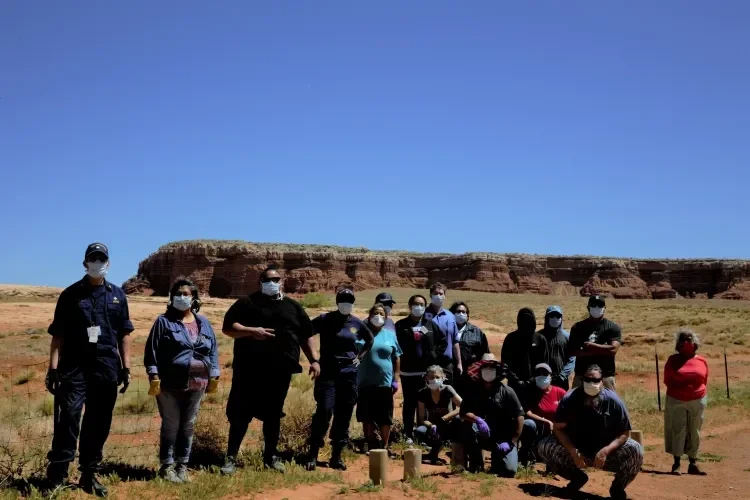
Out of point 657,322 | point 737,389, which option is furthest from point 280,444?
point 657,322

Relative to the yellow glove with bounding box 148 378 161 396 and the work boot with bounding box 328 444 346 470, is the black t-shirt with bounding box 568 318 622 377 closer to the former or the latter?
the work boot with bounding box 328 444 346 470

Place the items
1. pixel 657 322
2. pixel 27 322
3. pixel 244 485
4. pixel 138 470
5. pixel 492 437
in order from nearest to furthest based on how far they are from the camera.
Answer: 1. pixel 244 485
2. pixel 138 470
3. pixel 492 437
4. pixel 27 322
5. pixel 657 322

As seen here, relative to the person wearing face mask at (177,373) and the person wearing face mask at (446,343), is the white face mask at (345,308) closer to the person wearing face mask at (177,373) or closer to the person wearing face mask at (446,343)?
the person wearing face mask at (446,343)

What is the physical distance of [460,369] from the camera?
8.96 m

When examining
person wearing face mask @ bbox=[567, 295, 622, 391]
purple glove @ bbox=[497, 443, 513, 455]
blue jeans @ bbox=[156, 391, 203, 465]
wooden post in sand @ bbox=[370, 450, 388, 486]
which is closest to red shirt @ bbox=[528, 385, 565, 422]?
person wearing face mask @ bbox=[567, 295, 622, 391]

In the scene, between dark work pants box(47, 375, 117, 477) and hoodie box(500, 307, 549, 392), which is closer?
dark work pants box(47, 375, 117, 477)

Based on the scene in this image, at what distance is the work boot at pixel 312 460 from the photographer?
24.8 ft

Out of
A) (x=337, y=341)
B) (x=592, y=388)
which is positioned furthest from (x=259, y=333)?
(x=592, y=388)

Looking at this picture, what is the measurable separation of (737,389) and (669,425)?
9472 millimetres

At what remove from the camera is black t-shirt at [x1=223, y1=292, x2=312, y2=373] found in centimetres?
723

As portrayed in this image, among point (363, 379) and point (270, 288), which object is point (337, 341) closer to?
point (363, 379)

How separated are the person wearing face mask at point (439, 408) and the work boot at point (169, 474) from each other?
2915mm

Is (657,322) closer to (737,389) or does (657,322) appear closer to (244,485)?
(737,389)

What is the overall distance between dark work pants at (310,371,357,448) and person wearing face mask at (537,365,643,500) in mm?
2258
